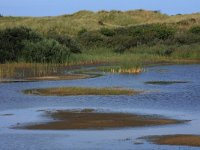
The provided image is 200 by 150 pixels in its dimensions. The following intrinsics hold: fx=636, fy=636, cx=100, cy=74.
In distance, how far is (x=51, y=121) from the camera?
18.5 m

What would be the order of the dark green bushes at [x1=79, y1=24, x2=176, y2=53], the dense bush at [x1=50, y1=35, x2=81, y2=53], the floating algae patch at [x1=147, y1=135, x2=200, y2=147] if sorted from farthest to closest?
the dark green bushes at [x1=79, y1=24, x2=176, y2=53] → the dense bush at [x1=50, y1=35, x2=81, y2=53] → the floating algae patch at [x1=147, y1=135, x2=200, y2=147]

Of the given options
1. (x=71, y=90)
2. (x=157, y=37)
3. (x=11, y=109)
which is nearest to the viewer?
(x=11, y=109)

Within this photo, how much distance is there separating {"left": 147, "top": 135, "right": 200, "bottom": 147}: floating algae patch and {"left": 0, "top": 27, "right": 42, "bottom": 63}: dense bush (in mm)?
29850

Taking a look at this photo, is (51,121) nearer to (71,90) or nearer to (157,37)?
(71,90)

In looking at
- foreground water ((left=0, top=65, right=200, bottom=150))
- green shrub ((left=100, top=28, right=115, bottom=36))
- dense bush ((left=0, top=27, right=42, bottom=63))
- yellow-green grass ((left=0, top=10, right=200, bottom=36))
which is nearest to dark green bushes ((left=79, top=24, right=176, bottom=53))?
green shrub ((left=100, top=28, right=115, bottom=36))

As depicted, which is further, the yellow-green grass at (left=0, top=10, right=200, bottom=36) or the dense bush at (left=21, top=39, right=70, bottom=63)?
the yellow-green grass at (left=0, top=10, right=200, bottom=36)

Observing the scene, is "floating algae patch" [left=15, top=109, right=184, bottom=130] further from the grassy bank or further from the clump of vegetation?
the clump of vegetation

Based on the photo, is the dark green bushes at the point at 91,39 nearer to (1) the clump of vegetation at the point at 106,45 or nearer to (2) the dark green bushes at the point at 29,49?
(1) the clump of vegetation at the point at 106,45

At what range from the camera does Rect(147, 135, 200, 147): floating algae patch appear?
1448 cm

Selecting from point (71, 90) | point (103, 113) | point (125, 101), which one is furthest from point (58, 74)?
point (103, 113)

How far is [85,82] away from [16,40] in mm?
16796

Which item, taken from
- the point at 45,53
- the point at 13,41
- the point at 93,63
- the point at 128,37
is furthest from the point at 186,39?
the point at 45,53

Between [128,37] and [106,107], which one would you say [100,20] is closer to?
[128,37]

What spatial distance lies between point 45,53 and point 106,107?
23440 millimetres
